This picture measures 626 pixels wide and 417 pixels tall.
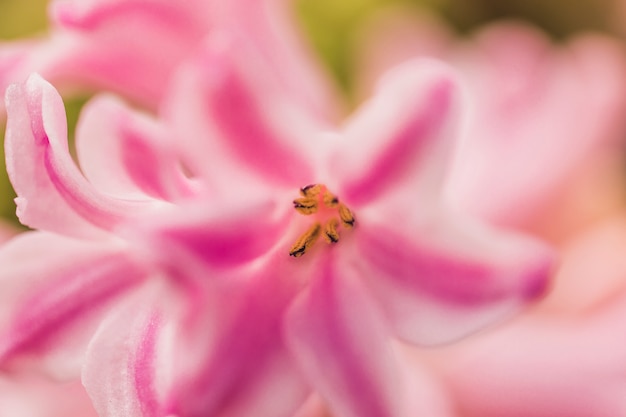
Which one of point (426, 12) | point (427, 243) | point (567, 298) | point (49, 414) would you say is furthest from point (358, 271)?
point (426, 12)

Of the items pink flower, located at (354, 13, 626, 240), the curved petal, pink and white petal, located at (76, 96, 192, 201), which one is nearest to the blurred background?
pink flower, located at (354, 13, 626, 240)

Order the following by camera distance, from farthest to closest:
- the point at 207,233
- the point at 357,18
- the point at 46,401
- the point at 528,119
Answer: the point at 357,18 < the point at 528,119 < the point at 46,401 < the point at 207,233

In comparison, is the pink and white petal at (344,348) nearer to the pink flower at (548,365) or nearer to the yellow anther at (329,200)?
the yellow anther at (329,200)

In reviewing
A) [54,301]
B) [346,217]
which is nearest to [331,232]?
[346,217]

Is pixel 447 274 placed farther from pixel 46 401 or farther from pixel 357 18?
pixel 357 18

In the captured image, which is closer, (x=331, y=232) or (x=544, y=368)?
(x=331, y=232)

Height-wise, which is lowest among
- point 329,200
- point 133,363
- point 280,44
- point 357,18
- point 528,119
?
point 133,363

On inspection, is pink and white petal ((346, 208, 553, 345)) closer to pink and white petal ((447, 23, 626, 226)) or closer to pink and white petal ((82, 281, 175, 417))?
pink and white petal ((82, 281, 175, 417))
